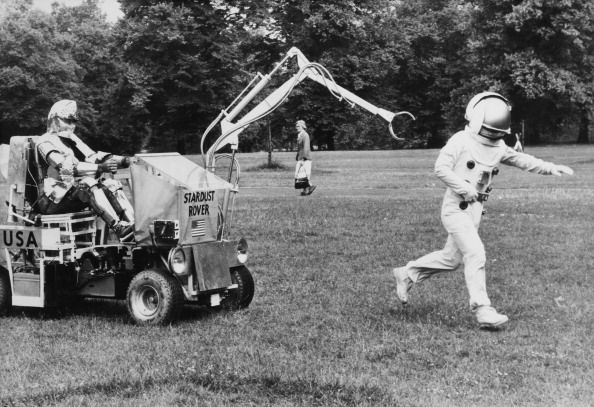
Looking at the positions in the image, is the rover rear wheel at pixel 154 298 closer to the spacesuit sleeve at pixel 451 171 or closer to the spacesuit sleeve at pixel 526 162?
the spacesuit sleeve at pixel 451 171

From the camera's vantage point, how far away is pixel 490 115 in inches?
327

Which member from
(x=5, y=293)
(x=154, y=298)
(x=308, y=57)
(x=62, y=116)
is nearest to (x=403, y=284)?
(x=154, y=298)

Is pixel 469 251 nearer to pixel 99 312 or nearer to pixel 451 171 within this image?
pixel 451 171

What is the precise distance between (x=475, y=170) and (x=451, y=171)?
10.4 inches

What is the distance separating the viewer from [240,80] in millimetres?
47938

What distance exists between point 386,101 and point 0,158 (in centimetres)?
5324

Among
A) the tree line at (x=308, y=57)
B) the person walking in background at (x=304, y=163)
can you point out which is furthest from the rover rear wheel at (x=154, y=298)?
the tree line at (x=308, y=57)

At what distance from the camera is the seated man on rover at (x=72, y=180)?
8828 millimetres

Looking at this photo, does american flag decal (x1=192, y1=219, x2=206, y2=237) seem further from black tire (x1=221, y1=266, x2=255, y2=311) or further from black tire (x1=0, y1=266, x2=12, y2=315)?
black tire (x1=0, y1=266, x2=12, y2=315)

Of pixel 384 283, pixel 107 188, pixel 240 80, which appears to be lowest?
pixel 384 283

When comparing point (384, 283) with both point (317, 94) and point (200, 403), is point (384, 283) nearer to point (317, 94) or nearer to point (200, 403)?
point (200, 403)

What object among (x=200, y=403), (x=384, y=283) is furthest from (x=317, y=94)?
(x=200, y=403)

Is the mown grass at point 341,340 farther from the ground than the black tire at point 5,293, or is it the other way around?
the black tire at point 5,293

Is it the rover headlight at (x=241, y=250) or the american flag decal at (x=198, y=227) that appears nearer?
the american flag decal at (x=198, y=227)
